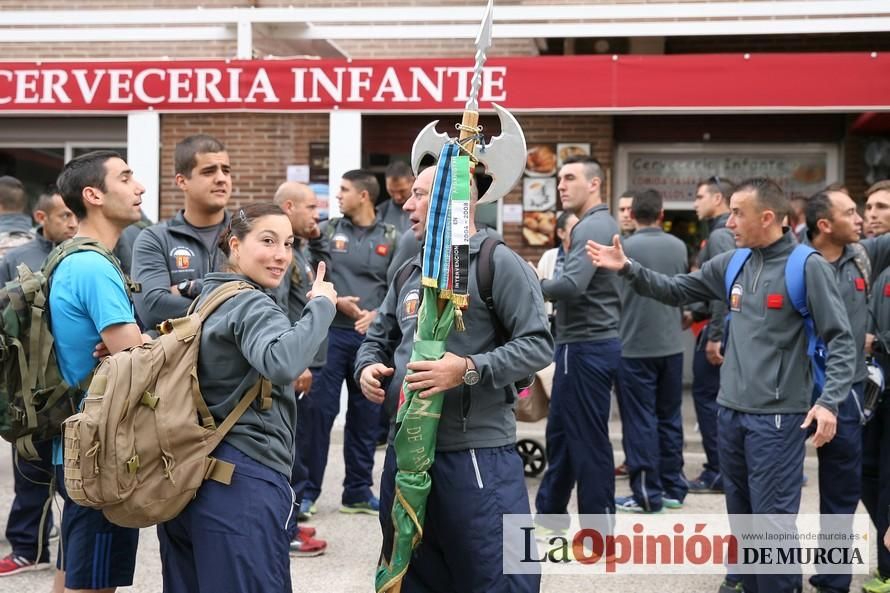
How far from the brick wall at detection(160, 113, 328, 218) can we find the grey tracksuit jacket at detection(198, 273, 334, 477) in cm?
865

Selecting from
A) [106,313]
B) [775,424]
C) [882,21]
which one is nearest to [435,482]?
[106,313]

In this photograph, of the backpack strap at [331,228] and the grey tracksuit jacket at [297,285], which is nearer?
the grey tracksuit jacket at [297,285]

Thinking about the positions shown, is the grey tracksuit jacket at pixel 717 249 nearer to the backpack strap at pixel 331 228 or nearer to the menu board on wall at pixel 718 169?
the backpack strap at pixel 331 228

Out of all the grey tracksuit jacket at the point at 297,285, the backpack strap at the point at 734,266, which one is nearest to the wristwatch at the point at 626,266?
the backpack strap at the point at 734,266

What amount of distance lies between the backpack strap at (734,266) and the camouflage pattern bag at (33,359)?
2861mm

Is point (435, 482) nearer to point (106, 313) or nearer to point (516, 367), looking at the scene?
point (516, 367)

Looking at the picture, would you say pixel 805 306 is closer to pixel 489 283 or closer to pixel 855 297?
pixel 855 297

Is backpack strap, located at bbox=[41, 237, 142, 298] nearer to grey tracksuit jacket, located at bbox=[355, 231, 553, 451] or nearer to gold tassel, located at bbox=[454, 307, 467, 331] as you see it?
grey tracksuit jacket, located at bbox=[355, 231, 553, 451]

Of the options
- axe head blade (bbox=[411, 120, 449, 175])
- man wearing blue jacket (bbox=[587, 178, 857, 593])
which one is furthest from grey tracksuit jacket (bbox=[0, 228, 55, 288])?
man wearing blue jacket (bbox=[587, 178, 857, 593])

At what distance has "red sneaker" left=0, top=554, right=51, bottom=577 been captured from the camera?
18.6ft

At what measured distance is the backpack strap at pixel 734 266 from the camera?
4.98 m

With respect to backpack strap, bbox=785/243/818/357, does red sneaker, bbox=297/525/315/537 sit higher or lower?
lower

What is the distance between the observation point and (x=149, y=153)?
10.2 m

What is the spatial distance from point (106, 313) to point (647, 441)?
442cm
